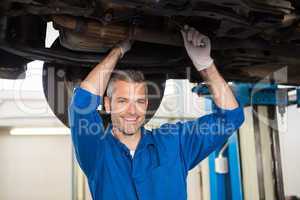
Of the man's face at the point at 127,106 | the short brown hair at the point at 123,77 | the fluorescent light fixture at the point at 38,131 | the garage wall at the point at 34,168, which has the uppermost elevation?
the short brown hair at the point at 123,77

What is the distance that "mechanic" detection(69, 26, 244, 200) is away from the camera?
1120 millimetres

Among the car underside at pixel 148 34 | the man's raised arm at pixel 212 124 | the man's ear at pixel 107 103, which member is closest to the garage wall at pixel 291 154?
the car underside at pixel 148 34

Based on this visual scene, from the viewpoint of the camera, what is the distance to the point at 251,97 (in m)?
2.28

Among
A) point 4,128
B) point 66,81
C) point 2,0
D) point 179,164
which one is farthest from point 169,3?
point 4,128

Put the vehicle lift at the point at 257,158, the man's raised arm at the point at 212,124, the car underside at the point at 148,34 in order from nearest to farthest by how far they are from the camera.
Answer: the car underside at the point at 148,34 → the man's raised arm at the point at 212,124 → the vehicle lift at the point at 257,158

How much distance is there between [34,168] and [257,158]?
2406 mm

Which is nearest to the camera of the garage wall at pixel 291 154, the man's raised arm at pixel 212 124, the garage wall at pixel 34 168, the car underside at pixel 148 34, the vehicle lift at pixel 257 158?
the car underside at pixel 148 34

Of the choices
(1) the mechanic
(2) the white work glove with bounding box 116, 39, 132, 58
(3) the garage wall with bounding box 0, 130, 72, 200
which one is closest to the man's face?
(1) the mechanic

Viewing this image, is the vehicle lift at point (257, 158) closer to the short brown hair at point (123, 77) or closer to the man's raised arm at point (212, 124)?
the man's raised arm at point (212, 124)

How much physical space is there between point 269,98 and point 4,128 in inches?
107

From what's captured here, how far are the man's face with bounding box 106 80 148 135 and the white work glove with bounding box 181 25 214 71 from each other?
0.23 m

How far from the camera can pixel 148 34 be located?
1204 millimetres

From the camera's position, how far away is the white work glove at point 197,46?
1189mm

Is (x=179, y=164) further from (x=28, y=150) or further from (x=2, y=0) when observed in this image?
(x=28, y=150)
